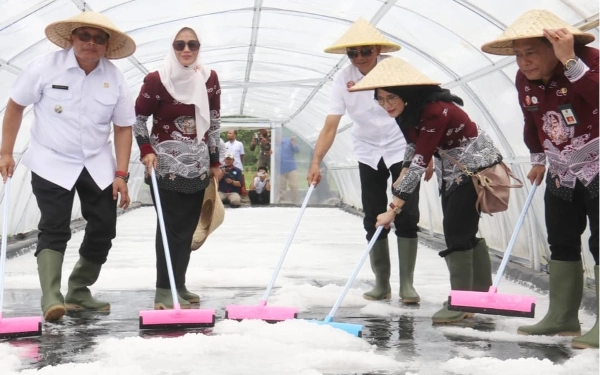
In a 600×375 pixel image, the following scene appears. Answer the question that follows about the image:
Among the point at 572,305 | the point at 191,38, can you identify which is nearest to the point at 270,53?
the point at 191,38

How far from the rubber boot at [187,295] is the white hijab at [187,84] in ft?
3.25

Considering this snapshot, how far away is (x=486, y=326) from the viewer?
5.16 meters

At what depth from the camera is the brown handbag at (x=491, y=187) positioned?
5.12 meters

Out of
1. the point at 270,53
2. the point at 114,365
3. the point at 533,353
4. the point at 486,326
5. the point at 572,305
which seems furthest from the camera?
the point at 270,53

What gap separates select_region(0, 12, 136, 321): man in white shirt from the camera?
5074 millimetres

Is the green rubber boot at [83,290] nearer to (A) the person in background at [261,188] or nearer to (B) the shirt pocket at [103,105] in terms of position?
(B) the shirt pocket at [103,105]

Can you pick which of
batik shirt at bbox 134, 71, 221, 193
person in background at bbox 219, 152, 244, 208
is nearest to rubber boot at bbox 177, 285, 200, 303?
batik shirt at bbox 134, 71, 221, 193

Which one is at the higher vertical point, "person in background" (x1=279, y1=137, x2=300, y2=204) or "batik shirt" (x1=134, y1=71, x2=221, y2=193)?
"person in background" (x1=279, y1=137, x2=300, y2=204)

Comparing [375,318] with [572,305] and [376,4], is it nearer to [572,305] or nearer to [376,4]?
[572,305]

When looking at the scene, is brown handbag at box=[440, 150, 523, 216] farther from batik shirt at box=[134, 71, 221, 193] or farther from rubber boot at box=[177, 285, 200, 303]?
rubber boot at box=[177, 285, 200, 303]

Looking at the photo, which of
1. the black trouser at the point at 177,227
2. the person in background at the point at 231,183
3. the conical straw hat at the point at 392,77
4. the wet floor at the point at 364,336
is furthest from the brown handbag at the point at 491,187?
the person in background at the point at 231,183

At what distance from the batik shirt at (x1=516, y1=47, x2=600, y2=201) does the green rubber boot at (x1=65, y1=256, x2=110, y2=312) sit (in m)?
2.69

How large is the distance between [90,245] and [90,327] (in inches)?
24.9

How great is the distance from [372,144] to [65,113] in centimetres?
197
